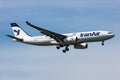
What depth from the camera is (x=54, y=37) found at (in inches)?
5827

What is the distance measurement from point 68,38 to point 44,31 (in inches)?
247

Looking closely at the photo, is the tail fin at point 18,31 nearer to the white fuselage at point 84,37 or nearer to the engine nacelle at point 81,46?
the white fuselage at point 84,37

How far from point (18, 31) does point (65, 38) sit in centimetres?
2311

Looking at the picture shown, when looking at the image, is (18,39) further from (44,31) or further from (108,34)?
(108,34)

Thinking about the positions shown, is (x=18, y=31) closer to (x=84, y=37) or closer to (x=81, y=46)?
(x=81, y=46)

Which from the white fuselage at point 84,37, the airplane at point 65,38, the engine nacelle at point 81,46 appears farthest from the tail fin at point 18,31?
the engine nacelle at point 81,46

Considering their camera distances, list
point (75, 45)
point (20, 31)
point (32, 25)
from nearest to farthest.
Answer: point (32, 25), point (75, 45), point (20, 31)

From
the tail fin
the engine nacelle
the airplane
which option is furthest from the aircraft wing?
the tail fin

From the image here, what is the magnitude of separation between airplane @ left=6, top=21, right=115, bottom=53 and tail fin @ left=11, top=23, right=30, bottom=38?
304 cm

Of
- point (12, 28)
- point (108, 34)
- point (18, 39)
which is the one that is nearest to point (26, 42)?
point (18, 39)

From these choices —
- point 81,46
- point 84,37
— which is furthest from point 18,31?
point 84,37

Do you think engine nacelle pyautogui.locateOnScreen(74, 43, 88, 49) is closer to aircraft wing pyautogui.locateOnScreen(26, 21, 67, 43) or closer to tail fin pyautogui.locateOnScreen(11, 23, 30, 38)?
aircraft wing pyautogui.locateOnScreen(26, 21, 67, 43)

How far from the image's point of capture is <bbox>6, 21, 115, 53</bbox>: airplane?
14175cm

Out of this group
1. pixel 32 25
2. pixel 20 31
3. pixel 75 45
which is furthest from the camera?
pixel 20 31
